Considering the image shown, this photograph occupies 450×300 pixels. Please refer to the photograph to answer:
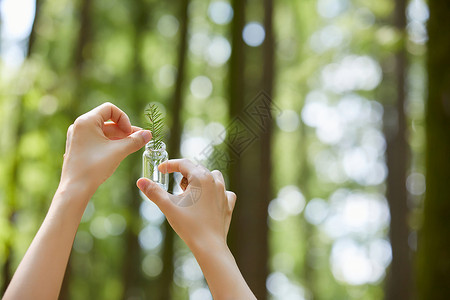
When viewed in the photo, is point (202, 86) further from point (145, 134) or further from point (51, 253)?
point (51, 253)

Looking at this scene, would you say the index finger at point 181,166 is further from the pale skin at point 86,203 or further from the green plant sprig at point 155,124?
the green plant sprig at point 155,124

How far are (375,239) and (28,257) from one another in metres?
17.2

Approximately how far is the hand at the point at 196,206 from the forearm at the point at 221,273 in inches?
1.0

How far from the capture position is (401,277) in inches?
359

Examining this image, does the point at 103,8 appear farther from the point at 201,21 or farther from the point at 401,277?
the point at 401,277

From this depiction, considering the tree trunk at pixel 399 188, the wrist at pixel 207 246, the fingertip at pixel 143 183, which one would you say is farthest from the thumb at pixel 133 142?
the tree trunk at pixel 399 188

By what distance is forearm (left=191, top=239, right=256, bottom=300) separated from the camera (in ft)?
4.46

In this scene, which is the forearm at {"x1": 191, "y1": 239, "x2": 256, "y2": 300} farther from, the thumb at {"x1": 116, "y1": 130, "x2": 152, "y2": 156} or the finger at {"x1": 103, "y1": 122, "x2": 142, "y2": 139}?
the finger at {"x1": 103, "y1": 122, "x2": 142, "y2": 139}

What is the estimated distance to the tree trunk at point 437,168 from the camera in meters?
3.71

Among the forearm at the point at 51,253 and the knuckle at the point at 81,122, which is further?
the knuckle at the point at 81,122

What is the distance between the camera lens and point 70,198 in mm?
1397

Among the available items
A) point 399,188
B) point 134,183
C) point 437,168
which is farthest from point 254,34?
point 134,183

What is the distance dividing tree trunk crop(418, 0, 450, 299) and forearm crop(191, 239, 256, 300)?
2841mm

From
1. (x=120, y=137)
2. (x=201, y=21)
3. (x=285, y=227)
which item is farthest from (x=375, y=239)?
(x=120, y=137)
